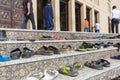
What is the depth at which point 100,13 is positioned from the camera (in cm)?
2764

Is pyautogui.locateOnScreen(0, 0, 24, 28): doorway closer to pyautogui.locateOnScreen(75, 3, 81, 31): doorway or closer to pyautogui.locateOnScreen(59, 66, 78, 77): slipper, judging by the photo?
pyautogui.locateOnScreen(59, 66, 78, 77): slipper

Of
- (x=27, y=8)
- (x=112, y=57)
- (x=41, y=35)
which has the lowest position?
(x=112, y=57)

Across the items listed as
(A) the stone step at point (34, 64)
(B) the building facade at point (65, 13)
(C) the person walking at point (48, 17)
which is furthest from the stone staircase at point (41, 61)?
(B) the building facade at point (65, 13)

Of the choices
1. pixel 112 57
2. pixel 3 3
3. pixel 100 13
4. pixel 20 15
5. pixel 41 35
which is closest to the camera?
pixel 41 35

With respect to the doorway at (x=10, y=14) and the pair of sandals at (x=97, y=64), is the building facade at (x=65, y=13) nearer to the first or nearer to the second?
the doorway at (x=10, y=14)

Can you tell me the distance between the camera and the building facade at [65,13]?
10.6 meters

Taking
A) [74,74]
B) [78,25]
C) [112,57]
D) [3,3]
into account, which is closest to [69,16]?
[78,25]

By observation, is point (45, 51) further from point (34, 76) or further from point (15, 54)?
point (34, 76)

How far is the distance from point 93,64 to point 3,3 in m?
6.62

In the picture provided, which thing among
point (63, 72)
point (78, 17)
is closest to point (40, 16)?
point (78, 17)

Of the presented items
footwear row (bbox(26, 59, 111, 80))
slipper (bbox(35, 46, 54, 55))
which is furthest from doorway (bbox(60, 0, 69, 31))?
slipper (bbox(35, 46, 54, 55))

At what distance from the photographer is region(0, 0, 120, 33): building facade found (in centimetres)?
1063

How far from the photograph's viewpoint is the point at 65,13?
17812mm

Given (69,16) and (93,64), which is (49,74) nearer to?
(93,64)
